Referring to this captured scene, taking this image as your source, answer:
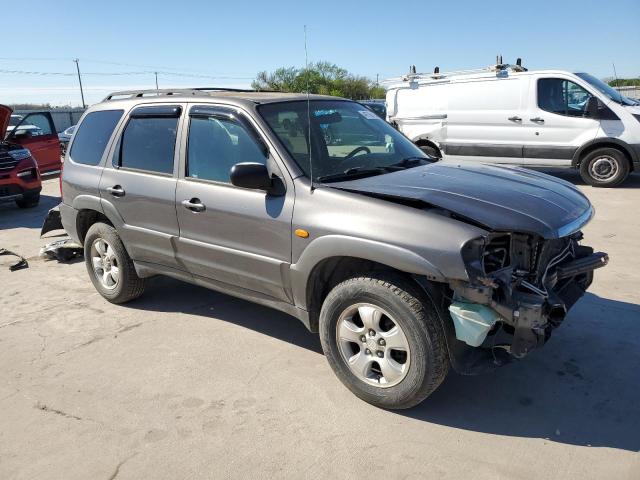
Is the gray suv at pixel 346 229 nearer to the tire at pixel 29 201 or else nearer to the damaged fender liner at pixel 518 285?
the damaged fender liner at pixel 518 285

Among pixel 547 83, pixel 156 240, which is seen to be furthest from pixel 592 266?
pixel 547 83

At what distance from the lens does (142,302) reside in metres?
5.17

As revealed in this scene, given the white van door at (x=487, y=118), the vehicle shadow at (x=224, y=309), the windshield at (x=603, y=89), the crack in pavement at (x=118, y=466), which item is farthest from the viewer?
the white van door at (x=487, y=118)

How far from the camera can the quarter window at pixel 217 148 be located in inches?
149

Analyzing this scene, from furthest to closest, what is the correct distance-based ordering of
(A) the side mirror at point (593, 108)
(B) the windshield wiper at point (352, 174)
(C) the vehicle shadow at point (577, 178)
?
(C) the vehicle shadow at point (577, 178) → (A) the side mirror at point (593, 108) → (B) the windshield wiper at point (352, 174)

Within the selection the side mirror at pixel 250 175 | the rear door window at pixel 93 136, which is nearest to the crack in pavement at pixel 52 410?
the side mirror at pixel 250 175

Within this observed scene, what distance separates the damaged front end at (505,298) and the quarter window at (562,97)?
791cm

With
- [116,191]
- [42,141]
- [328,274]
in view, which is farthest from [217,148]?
[42,141]

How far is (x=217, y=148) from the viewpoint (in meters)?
3.97

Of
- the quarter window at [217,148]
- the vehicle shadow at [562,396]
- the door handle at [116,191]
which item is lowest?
the vehicle shadow at [562,396]

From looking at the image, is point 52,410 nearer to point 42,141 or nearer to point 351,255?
point 351,255

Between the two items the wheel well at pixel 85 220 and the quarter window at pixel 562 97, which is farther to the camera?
the quarter window at pixel 562 97

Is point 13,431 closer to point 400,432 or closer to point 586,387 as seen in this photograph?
point 400,432

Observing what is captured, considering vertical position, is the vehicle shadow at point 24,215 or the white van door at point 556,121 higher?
the white van door at point 556,121
